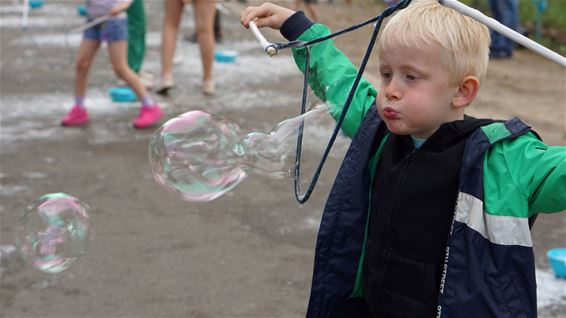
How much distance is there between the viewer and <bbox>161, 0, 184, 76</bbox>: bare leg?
26.9ft

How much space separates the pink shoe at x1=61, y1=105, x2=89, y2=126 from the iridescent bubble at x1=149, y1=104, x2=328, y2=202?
4647 millimetres

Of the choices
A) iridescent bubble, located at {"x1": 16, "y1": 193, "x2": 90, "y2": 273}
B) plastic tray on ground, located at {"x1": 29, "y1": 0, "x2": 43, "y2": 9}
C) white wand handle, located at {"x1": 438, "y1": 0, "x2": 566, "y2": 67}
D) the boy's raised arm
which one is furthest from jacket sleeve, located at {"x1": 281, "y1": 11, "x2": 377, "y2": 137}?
plastic tray on ground, located at {"x1": 29, "y1": 0, "x2": 43, "y2": 9}

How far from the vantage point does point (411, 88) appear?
242 cm

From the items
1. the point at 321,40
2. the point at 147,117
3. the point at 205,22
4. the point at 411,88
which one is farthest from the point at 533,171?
the point at 205,22

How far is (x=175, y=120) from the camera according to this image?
307 centimetres

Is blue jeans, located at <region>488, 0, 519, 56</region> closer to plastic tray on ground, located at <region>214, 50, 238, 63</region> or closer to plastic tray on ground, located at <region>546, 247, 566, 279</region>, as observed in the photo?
plastic tray on ground, located at <region>214, 50, 238, 63</region>

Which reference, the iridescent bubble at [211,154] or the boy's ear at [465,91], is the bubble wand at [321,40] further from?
the boy's ear at [465,91]

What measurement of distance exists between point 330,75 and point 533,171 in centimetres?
77

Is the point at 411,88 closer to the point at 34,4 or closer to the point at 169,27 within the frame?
the point at 169,27

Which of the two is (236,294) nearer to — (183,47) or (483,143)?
(483,143)

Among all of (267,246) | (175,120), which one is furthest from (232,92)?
(175,120)

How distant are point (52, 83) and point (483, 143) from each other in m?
7.51

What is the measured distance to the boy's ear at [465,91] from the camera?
247 centimetres

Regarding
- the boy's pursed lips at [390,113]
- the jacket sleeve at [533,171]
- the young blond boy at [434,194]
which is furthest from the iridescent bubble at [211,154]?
the jacket sleeve at [533,171]
